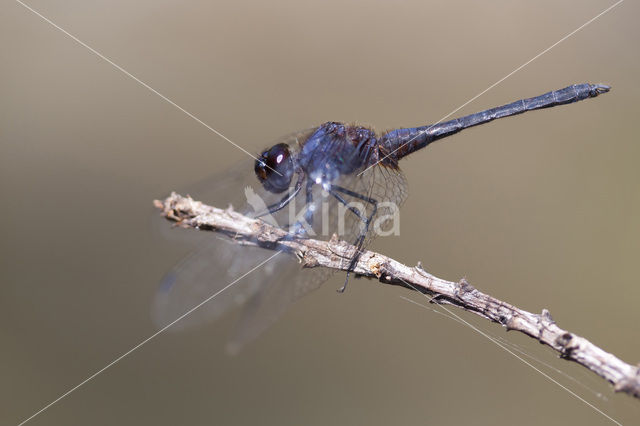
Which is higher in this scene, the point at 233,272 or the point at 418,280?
the point at 418,280

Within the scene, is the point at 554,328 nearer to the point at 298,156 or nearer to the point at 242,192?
the point at 298,156

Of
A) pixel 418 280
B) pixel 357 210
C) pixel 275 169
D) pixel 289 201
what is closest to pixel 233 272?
pixel 289 201

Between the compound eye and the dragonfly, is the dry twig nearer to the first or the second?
the dragonfly

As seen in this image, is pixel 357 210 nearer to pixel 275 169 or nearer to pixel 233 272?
pixel 275 169

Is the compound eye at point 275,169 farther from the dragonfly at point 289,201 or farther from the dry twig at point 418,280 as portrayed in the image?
the dry twig at point 418,280

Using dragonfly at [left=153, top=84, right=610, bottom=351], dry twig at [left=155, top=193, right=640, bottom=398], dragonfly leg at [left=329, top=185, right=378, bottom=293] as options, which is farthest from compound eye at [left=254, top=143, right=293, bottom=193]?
dry twig at [left=155, top=193, right=640, bottom=398]
